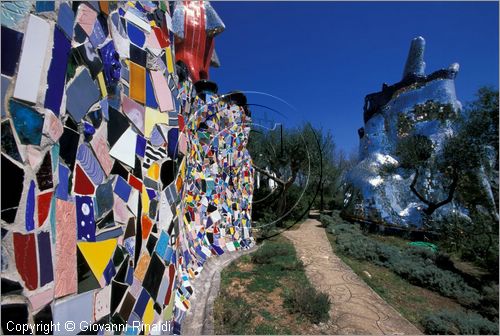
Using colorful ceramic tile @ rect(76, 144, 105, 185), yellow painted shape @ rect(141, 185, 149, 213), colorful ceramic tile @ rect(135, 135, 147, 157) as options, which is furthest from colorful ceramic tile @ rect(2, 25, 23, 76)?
yellow painted shape @ rect(141, 185, 149, 213)

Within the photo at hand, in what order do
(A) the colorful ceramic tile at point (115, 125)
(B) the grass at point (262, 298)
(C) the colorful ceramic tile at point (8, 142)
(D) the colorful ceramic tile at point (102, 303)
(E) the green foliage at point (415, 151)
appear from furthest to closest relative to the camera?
(E) the green foliage at point (415, 151)
(B) the grass at point (262, 298)
(A) the colorful ceramic tile at point (115, 125)
(D) the colorful ceramic tile at point (102, 303)
(C) the colorful ceramic tile at point (8, 142)

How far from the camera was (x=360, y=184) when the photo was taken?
17203mm

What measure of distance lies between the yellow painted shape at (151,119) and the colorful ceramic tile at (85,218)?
720 millimetres

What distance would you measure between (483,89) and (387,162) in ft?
22.7

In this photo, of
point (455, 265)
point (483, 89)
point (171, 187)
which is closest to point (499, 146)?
point (483, 89)

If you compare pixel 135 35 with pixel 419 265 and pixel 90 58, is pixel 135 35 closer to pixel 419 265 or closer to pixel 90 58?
pixel 90 58

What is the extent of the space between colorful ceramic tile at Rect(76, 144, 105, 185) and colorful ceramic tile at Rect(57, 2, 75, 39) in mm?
551

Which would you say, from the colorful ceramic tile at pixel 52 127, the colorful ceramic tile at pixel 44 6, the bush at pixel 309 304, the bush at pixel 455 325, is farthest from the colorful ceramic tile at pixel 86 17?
the bush at pixel 455 325

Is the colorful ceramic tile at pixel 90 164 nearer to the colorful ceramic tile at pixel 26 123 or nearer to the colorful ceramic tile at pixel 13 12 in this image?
the colorful ceramic tile at pixel 26 123

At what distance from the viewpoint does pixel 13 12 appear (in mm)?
1175

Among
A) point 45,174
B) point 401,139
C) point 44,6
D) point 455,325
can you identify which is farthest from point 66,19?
point 401,139

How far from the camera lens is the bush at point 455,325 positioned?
16.3ft

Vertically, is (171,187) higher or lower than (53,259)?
higher

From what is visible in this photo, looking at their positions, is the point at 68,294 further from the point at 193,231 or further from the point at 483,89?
the point at 483,89
